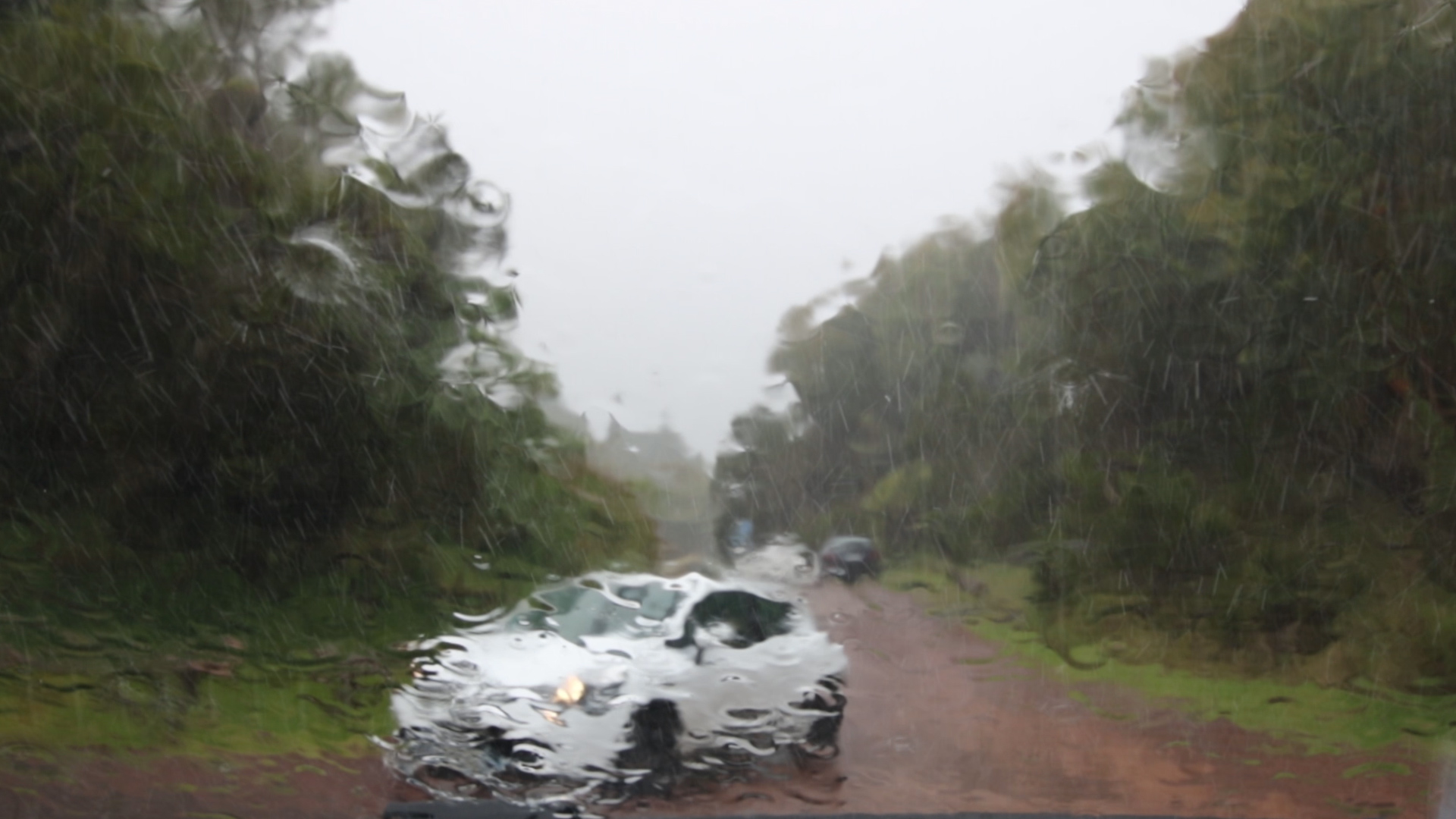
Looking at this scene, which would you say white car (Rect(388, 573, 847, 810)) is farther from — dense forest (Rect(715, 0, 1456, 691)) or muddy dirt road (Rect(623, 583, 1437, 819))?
dense forest (Rect(715, 0, 1456, 691))

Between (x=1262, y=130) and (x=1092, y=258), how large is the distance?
125cm

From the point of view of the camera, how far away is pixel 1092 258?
6902 millimetres

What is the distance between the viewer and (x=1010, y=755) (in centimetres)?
593

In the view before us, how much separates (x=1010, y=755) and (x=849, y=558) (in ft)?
4.59

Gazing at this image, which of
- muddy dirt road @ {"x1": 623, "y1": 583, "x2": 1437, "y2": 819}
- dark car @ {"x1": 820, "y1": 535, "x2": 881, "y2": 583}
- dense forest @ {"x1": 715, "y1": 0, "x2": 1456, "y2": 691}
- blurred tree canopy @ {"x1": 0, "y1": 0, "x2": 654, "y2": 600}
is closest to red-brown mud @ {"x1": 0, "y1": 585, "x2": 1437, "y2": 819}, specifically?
muddy dirt road @ {"x1": 623, "y1": 583, "x2": 1437, "y2": 819}

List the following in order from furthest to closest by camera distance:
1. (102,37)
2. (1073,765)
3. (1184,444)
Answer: (1184,444)
(102,37)
(1073,765)

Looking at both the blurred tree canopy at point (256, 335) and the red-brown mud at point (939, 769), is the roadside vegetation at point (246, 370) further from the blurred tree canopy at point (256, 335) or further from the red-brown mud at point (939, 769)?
the red-brown mud at point (939, 769)

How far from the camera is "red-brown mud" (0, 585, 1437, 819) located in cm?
Result: 536

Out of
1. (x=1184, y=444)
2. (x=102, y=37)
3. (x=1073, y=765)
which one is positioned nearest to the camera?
(x=1073, y=765)

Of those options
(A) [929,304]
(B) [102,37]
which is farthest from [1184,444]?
(B) [102,37]

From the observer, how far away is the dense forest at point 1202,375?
654 centimetres

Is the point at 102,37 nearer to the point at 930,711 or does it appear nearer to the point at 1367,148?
the point at 930,711

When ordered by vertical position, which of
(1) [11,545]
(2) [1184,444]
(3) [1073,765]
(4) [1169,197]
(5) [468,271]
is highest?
(4) [1169,197]

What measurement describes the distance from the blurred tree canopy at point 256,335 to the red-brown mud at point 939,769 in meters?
1.36
